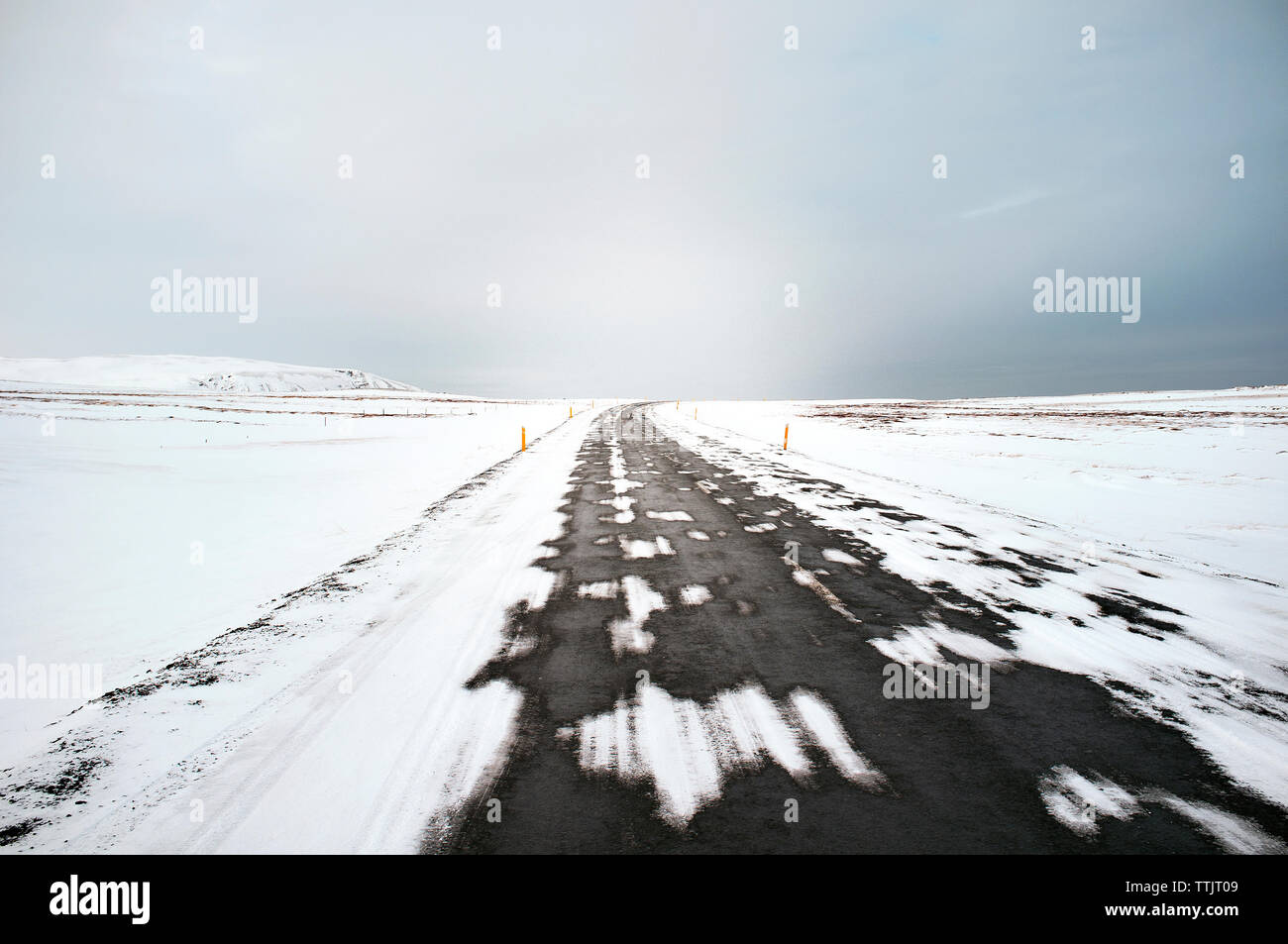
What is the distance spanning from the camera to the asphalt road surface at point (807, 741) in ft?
8.63

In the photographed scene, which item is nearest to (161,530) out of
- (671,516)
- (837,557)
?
(671,516)

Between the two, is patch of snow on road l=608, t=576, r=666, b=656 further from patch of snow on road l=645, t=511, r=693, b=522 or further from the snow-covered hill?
the snow-covered hill

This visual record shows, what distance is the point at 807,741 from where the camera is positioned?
3.37m

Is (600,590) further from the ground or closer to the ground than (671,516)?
closer to the ground

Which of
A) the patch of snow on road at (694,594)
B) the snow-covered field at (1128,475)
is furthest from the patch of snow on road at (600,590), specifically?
the snow-covered field at (1128,475)

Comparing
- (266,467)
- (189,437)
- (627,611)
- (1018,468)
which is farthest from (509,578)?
(189,437)

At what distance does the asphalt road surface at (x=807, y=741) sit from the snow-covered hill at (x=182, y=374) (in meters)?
120

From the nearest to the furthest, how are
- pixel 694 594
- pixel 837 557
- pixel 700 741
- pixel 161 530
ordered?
pixel 700 741, pixel 694 594, pixel 837 557, pixel 161 530

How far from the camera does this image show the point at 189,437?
1942cm

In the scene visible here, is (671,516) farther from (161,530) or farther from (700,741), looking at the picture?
(161,530)

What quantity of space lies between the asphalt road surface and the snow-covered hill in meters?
120

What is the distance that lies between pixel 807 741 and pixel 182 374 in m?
152

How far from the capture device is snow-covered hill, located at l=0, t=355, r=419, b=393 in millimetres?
105500

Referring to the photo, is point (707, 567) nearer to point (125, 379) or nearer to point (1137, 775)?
point (1137, 775)
